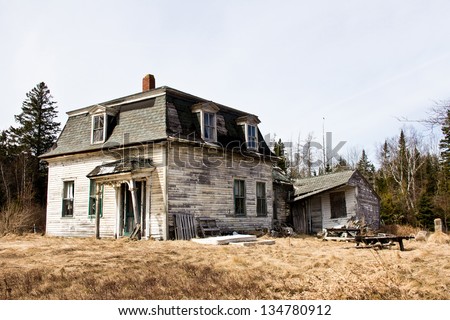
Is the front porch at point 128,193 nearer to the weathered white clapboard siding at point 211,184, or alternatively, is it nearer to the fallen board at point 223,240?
the weathered white clapboard siding at point 211,184

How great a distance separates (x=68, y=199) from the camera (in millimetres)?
21125

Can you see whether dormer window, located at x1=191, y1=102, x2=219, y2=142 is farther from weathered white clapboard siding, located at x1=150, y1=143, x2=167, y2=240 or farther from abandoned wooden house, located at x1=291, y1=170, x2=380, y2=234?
abandoned wooden house, located at x1=291, y1=170, x2=380, y2=234

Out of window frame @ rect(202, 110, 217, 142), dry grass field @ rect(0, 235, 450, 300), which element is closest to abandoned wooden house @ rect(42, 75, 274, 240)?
window frame @ rect(202, 110, 217, 142)

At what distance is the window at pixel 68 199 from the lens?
2109 cm

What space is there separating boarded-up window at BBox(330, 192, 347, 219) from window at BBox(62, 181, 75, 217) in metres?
15.4

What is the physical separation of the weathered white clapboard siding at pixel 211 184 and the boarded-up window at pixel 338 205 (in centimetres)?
507

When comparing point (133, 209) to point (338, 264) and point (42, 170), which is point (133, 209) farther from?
point (42, 170)

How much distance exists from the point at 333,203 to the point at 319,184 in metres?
1.67

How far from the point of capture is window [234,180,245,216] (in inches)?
850

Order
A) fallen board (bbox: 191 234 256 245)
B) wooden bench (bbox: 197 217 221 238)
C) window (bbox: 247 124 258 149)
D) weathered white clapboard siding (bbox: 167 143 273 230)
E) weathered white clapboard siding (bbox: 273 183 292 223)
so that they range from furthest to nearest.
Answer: weathered white clapboard siding (bbox: 273 183 292 223) < window (bbox: 247 124 258 149) < wooden bench (bbox: 197 217 221 238) < weathered white clapboard siding (bbox: 167 143 273 230) < fallen board (bbox: 191 234 256 245)

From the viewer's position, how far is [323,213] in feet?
87.6

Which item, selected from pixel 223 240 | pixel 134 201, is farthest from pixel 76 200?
pixel 223 240
